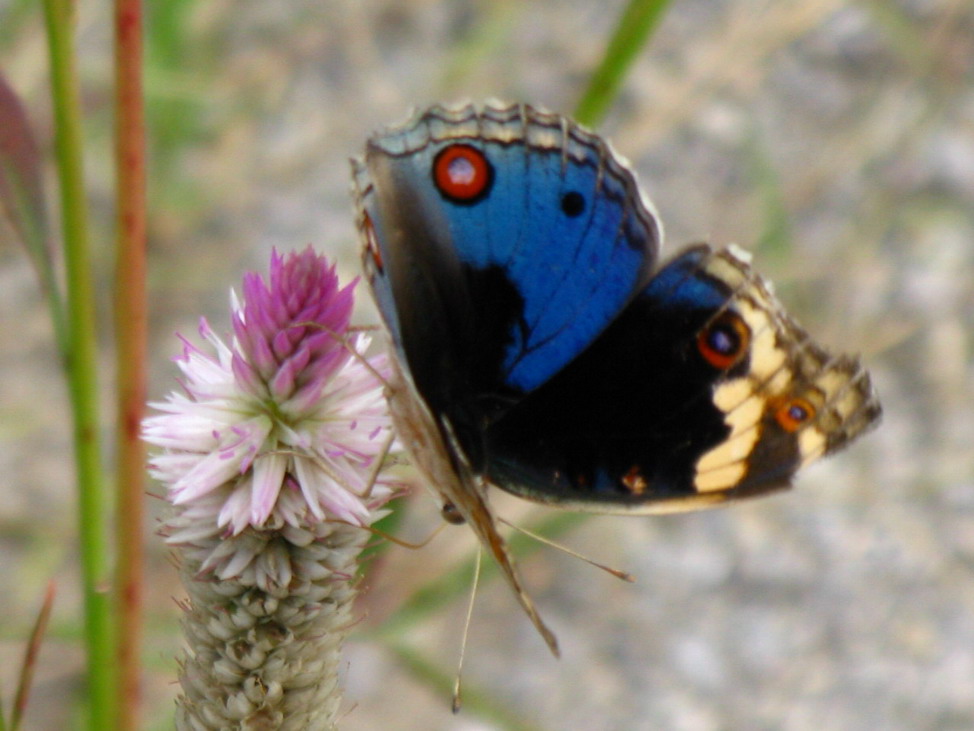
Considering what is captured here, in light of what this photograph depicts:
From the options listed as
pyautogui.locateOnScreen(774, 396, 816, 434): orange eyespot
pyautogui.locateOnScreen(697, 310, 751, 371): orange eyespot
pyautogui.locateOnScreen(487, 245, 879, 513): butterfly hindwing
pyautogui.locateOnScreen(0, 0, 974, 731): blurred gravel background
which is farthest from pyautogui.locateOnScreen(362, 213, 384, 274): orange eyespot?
pyautogui.locateOnScreen(0, 0, 974, 731): blurred gravel background

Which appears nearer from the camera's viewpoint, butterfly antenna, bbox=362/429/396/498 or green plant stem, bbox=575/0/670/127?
butterfly antenna, bbox=362/429/396/498

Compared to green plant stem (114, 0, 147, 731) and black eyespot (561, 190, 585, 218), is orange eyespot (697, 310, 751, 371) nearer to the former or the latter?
black eyespot (561, 190, 585, 218)

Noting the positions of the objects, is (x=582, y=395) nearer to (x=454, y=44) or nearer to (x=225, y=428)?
(x=225, y=428)

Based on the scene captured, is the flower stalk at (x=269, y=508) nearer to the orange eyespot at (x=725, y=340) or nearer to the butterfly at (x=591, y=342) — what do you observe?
the butterfly at (x=591, y=342)

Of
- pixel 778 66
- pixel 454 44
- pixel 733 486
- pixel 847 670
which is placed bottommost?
pixel 847 670

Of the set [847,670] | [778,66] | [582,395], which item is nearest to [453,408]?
[582,395]

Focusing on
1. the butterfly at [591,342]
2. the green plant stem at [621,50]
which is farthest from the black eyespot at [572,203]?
the green plant stem at [621,50]
